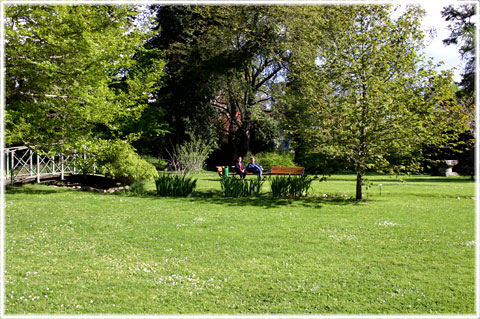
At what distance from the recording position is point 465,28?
88.6 ft

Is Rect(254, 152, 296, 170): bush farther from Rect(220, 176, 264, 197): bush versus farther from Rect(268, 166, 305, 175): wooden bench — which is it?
Rect(220, 176, 264, 197): bush

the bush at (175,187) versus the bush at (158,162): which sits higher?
the bush at (158,162)

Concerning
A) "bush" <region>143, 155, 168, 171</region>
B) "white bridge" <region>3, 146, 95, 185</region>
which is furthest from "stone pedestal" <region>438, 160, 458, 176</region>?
"white bridge" <region>3, 146, 95, 185</region>

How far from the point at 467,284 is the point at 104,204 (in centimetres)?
850

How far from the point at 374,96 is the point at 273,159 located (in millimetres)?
14551

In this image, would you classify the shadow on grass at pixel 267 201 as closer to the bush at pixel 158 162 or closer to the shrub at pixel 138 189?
the shrub at pixel 138 189

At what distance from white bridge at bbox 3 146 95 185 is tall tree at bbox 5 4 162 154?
1.17 metres

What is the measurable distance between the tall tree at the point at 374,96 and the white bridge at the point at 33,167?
787 centimetres

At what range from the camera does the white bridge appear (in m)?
13.8

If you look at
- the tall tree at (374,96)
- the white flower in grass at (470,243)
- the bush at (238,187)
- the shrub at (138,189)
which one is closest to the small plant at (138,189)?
the shrub at (138,189)

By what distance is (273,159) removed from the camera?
84.4 ft

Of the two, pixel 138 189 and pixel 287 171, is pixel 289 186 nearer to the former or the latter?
pixel 138 189

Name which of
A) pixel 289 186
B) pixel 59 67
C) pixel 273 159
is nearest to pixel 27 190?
pixel 59 67

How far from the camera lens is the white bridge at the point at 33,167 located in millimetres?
13819
